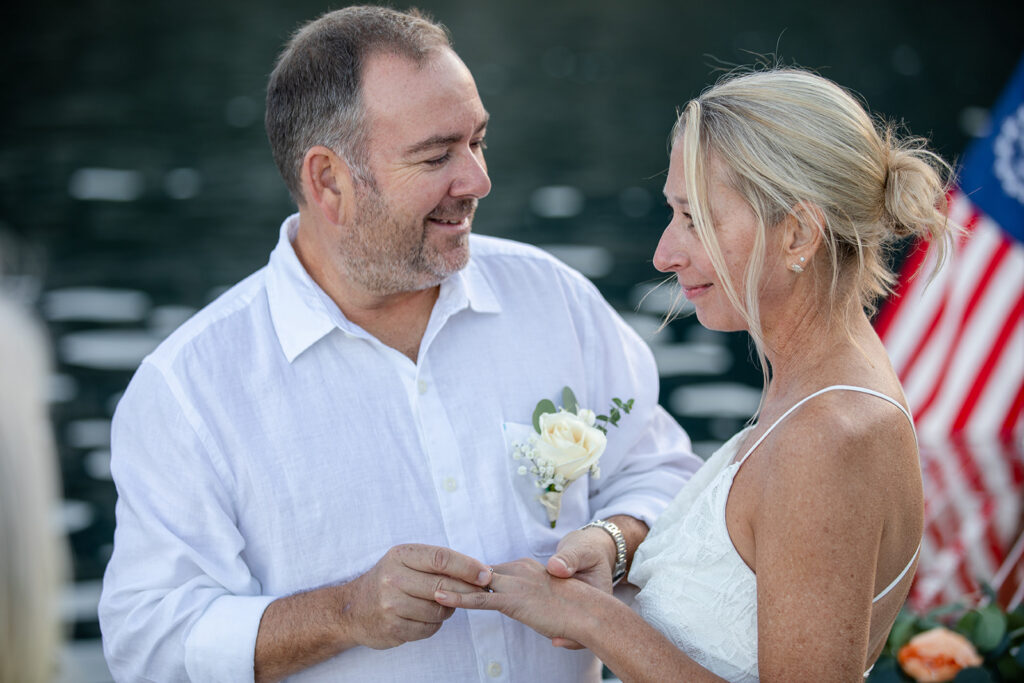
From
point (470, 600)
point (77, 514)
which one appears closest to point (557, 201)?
point (77, 514)

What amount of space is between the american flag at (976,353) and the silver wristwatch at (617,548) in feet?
8.34

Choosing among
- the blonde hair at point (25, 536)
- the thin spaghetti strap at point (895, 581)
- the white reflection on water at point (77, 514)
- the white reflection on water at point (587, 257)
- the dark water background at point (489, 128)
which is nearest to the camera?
the blonde hair at point (25, 536)

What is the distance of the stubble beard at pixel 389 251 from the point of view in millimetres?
2352

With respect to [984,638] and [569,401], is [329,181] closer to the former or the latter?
[569,401]

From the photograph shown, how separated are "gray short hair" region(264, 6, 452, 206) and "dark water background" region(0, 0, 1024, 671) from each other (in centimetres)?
406

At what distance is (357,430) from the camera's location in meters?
2.29

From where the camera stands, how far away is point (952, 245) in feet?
6.75

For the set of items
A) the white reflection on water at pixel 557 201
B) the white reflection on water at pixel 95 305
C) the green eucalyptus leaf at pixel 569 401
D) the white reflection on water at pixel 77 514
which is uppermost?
the green eucalyptus leaf at pixel 569 401

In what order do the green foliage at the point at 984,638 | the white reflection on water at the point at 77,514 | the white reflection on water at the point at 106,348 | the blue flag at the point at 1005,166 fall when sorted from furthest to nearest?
the white reflection on water at the point at 106,348 < the white reflection on water at the point at 77,514 < the blue flag at the point at 1005,166 < the green foliage at the point at 984,638

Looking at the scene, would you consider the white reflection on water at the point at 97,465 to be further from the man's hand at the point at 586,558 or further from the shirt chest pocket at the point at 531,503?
the man's hand at the point at 586,558

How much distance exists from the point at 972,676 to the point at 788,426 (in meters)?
1.11

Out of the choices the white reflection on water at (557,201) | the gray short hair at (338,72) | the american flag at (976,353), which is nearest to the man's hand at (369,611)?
the gray short hair at (338,72)

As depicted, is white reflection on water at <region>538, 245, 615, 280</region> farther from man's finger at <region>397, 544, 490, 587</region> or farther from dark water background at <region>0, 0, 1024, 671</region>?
man's finger at <region>397, 544, 490, 587</region>

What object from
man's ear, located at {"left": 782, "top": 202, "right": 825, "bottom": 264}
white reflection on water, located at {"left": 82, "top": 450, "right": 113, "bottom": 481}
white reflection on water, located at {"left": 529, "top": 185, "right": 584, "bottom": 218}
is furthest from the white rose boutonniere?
white reflection on water, located at {"left": 529, "top": 185, "right": 584, "bottom": 218}
